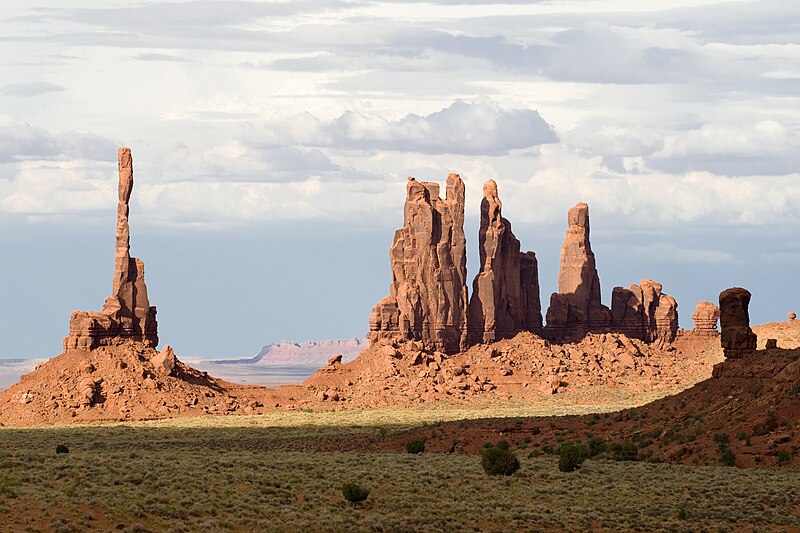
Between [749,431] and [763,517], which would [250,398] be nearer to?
[749,431]

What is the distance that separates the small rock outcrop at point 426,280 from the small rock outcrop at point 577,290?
1371 centimetres

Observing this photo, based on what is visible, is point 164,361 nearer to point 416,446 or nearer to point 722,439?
point 416,446

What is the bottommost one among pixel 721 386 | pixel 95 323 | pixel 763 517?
pixel 763 517

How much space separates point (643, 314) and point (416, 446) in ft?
258

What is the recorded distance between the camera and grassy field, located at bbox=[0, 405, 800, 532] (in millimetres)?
47000

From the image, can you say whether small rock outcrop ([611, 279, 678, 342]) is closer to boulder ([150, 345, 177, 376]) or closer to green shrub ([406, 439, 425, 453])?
boulder ([150, 345, 177, 376])

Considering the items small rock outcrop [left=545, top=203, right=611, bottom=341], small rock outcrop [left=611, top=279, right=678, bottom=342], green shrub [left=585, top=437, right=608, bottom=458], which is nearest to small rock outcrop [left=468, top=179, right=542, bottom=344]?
small rock outcrop [left=545, top=203, right=611, bottom=341]

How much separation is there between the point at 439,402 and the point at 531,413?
39.9 feet

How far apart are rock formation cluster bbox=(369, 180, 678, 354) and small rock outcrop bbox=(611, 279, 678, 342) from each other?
0.10 meters

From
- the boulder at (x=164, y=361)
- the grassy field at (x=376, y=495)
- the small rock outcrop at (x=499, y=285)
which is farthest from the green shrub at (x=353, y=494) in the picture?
the small rock outcrop at (x=499, y=285)

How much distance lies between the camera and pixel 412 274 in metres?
136

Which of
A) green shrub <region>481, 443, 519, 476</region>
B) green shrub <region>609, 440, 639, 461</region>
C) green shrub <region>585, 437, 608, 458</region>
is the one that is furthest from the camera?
green shrub <region>585, 437, 608, 458</region>

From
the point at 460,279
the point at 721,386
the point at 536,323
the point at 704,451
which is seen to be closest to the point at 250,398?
the point at 460,279

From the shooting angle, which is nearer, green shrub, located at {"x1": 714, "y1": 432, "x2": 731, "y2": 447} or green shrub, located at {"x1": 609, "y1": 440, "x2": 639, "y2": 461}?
green shrub, located at {"x1": 714, "y1": 432, "x2": 731, "y2": 447}
